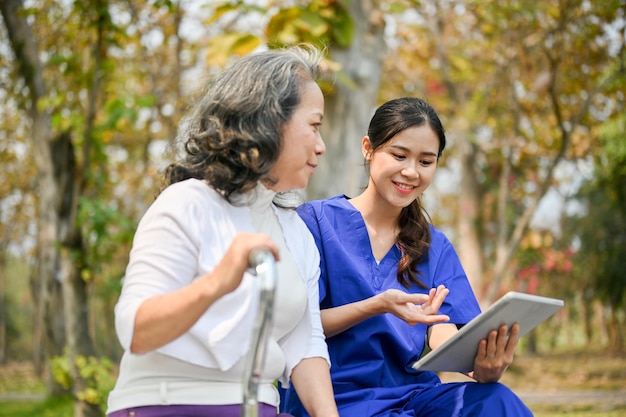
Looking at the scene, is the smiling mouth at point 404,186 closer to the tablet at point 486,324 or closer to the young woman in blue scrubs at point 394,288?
the young woman in blue scrubs at point 394,288

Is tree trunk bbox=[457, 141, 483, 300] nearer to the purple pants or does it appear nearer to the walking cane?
the purple pants

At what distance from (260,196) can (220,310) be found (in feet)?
1.13

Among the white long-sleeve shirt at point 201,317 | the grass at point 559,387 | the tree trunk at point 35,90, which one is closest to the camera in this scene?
the white long-sleeve shirt at point 201,317

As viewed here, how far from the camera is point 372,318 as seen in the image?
2557 millimetres

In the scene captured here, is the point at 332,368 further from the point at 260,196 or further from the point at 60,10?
the point at 60,10

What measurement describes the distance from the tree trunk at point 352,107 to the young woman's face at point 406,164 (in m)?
2.41

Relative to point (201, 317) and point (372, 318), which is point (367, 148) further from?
point (201, 317)

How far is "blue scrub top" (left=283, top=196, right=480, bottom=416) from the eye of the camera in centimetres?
249

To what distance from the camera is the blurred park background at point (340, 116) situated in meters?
5.29

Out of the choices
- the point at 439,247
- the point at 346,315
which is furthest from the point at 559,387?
the point at 346,315

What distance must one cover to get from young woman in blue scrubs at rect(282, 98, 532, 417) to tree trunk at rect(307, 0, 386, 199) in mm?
2305

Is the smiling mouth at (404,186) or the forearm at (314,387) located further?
the smiling mouth at (404,186)

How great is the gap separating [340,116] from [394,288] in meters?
2.75

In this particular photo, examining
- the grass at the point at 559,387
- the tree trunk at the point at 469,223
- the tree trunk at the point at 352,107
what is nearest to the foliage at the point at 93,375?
the tree trunk at the point at 352,107
